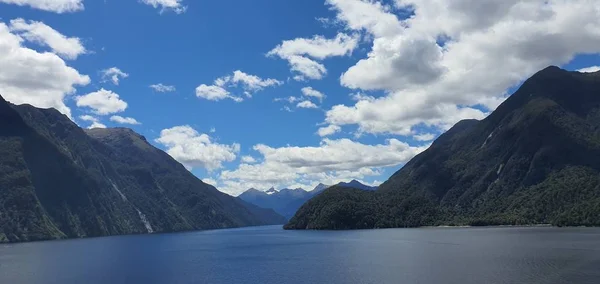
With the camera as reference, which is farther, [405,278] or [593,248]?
[593,248]

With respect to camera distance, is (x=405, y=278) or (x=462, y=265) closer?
(x=405, y=278)

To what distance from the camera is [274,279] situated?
121812 mm

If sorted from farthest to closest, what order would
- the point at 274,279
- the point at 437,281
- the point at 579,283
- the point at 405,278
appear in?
the point at 274,279
the point at 405,278
the point at 437,281
the point at 579,283

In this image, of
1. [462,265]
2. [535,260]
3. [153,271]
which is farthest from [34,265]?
[535,260]

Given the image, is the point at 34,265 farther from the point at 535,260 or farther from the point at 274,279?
the point at 535,260

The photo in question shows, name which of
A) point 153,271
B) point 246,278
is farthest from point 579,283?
point 153,271

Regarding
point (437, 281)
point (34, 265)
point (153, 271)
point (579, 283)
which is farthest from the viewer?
point (34, 265)

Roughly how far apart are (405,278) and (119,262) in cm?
10988

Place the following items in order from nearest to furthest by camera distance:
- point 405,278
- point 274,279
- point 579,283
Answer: point 579,283 < point 405,278 < point 274,279

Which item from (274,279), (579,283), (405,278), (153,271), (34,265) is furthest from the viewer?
(34,265)

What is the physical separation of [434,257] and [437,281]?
5127 cm

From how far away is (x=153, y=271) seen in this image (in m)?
145

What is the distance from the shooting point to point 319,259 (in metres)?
167

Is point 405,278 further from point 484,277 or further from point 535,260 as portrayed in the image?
point 535,260
